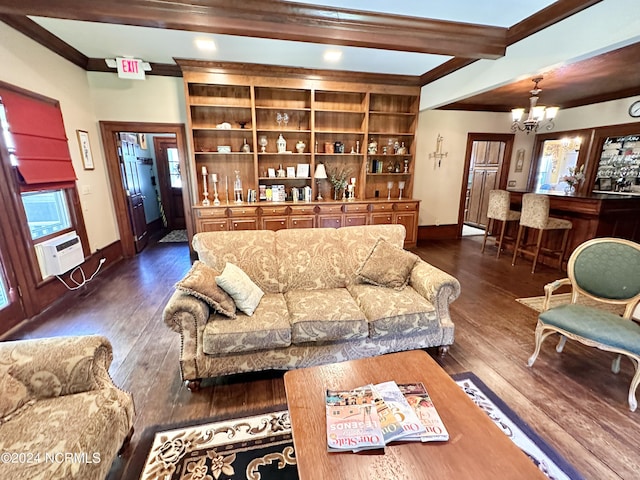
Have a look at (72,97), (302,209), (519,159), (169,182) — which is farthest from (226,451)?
(519,159)

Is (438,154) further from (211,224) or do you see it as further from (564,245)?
(211,224)

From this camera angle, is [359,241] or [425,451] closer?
[425,451]

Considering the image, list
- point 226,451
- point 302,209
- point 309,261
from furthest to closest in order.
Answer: point 302,209 → point 309,261 → point 226,451

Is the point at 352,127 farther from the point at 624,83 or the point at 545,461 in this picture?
the point at 545,461

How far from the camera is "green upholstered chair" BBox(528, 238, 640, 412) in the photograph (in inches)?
73.9

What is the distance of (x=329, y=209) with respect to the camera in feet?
15.5

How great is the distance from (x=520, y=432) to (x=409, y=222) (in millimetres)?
3751

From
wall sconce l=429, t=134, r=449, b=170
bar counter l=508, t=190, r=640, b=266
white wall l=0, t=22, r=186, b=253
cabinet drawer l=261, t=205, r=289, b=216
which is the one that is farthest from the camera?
wall sconce l=429, t=134, r=449, b=170

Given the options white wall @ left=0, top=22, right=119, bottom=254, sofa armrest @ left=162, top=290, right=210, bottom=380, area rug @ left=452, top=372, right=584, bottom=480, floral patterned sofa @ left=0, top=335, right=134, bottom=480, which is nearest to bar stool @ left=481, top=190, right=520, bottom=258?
area rug @ left=452, top=372, right=584, bottom=480

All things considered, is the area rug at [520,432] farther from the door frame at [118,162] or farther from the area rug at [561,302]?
the door frame at [118,162]

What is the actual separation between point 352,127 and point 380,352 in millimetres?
3958

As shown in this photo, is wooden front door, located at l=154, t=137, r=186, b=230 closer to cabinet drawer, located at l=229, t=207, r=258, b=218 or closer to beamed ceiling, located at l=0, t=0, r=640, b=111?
beamed ceiling, located at l=0, t=0, r=640, b=111

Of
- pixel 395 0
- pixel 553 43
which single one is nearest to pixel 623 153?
pixel 553 43

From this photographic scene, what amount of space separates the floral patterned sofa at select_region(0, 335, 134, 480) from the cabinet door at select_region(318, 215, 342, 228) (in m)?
3.50
